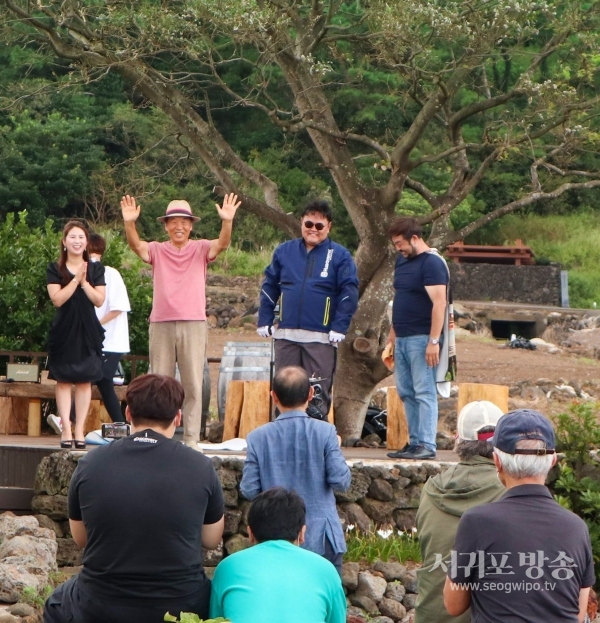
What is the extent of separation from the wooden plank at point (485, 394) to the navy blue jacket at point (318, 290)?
1.66 meters

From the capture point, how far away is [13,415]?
10.3 m

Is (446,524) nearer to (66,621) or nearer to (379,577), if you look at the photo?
(66,621)

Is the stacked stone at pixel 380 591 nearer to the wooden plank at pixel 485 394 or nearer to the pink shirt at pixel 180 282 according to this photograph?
the wooden plank at pixel 485 394

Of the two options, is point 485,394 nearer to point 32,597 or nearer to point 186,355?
point 186,355

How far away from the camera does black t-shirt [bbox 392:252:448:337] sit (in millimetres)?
8367

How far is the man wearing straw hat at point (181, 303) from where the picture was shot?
8.24 metres

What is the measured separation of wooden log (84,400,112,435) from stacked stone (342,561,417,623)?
2963 mm

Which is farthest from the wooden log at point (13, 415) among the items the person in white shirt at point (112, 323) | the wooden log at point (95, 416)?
the person in white shirt at point (112, 323)

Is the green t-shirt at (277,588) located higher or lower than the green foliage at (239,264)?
lower

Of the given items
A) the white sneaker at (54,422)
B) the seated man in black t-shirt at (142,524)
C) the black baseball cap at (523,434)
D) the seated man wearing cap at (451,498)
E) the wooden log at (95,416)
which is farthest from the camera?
the wooden log at (95,416)

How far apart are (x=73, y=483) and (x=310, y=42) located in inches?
337

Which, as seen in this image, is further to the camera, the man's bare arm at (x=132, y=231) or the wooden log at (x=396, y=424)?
the wooden log at (x=396, y=424)

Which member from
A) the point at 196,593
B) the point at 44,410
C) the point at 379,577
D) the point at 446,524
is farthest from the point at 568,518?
the point at 44,410

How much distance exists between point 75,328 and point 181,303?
2.95 feet
